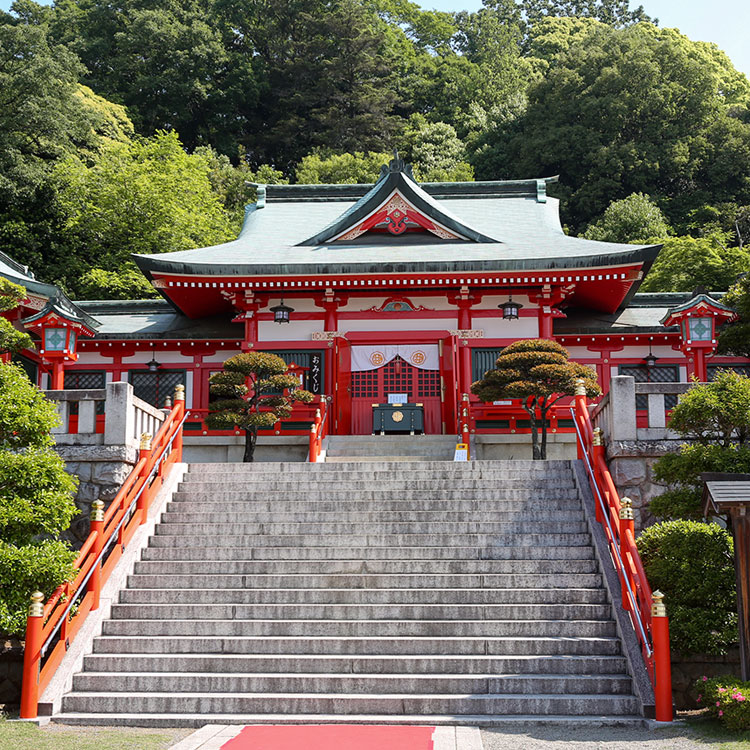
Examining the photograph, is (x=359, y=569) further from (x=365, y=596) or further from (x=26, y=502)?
(x=26, y=502)

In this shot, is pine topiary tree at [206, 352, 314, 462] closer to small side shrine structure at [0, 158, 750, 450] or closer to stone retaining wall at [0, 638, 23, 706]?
small side shrine structure at [0, 158, 750, 450]

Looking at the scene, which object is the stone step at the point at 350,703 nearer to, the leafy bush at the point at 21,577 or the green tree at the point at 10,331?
the leafy bush at the point at 21,577

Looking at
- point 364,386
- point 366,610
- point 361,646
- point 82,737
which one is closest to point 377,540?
point 366,610

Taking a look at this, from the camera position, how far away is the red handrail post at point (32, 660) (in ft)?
25.1

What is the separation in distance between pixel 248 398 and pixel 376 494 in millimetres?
4946

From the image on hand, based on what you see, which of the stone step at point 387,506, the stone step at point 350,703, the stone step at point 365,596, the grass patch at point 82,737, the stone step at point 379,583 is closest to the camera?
the grass patch at point 82,737

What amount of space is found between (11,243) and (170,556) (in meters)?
26.0

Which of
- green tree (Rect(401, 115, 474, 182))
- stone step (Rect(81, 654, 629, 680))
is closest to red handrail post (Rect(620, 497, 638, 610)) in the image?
stone step (Rect(81, 654, 629, 680))

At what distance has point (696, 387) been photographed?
9.53 m

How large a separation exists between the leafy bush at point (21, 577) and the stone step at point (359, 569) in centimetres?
160

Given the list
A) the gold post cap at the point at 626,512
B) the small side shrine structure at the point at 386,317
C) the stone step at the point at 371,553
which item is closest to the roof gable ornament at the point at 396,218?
the small side shrine structure at the point at 386,317

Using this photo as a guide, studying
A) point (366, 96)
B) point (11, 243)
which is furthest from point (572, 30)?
point (11, 243)

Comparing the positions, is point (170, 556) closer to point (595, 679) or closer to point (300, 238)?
point (595, 679)

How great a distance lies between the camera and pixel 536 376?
14344 mm
